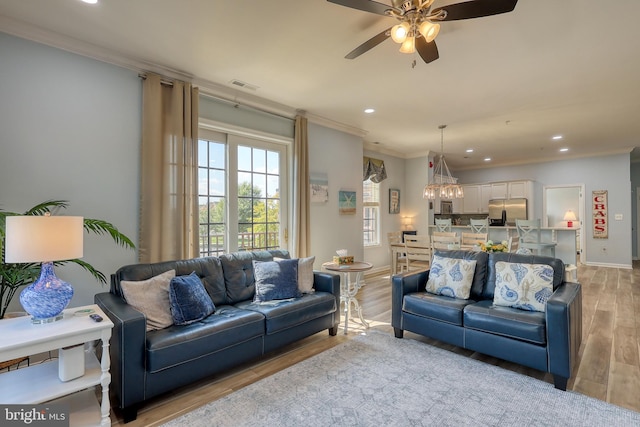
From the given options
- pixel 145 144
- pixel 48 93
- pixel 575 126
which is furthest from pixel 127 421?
pixel 575 126

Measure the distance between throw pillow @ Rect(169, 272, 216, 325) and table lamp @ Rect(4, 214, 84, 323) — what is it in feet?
2.24

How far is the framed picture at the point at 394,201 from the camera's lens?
7.30 metres

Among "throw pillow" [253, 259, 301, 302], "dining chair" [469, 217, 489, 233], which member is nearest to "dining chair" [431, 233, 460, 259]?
"dining chair" [469, 217, 489, 233]

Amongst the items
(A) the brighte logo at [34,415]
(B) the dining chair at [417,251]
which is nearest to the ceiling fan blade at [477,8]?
(A) the brighte logo at [34,415]

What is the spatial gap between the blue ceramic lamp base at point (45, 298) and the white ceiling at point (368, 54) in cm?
198

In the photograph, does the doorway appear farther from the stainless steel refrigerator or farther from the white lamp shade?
the white lamp shade

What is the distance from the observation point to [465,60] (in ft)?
10.1

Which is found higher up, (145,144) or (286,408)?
(145,144)

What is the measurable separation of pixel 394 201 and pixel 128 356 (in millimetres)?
6321

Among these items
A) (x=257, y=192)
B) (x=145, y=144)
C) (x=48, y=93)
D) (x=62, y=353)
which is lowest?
(x=62, y=353)

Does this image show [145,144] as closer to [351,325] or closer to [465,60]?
[351,325]

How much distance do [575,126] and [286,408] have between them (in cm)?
630

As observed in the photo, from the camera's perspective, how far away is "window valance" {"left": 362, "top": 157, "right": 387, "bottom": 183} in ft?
21.5

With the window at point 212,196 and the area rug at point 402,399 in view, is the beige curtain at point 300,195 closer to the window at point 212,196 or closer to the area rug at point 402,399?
the window at point 212,196
